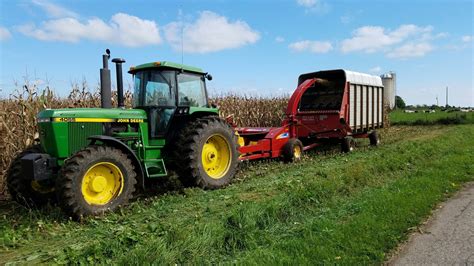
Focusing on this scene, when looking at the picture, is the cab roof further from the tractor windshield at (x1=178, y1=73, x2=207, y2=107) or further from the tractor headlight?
the tractor headlight

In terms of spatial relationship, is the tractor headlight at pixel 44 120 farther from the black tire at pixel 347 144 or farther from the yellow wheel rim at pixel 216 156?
the black tire at pixel 347 144

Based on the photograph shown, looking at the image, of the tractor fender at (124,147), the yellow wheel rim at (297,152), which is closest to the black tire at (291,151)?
the yellow wheel rim at (297,152)

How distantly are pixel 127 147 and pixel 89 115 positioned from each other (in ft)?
2.63

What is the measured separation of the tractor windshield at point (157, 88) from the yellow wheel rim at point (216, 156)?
43.7 inches

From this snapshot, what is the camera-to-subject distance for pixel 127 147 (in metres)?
6.28

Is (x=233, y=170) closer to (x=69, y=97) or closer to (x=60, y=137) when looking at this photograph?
(x=60, y=137)

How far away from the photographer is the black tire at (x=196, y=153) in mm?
7203

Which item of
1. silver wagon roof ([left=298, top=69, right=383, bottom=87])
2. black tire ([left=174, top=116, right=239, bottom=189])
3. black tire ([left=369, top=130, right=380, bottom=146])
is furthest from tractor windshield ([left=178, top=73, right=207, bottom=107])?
black tire ([left=369, top=130, right=380, bottom=146])

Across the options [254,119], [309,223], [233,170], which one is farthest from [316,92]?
[309,223]

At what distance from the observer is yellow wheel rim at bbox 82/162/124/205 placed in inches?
229

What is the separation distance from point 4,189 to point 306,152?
826cm

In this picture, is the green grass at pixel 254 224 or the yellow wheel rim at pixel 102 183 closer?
the green grass at pixel 254 224

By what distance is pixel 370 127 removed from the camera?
14195 mm

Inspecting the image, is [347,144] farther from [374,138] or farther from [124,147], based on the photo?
[124,147]
